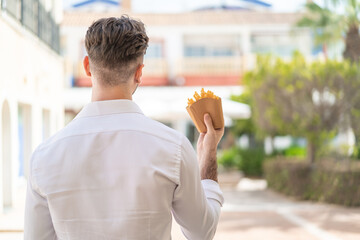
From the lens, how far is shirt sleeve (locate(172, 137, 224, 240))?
1413mm

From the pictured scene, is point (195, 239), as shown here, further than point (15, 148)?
No

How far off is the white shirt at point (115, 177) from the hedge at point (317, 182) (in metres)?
10.3

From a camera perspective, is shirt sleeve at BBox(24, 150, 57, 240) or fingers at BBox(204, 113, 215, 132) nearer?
shirt sleeve at BBox(24, 150, 57, 240)

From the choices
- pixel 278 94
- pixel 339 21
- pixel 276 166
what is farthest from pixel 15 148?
pixel 339 21

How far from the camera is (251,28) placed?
84.1 feet

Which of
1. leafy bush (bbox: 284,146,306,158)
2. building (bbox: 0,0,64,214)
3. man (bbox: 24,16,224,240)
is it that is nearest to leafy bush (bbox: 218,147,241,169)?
leafy bush (bbox: 284,146,306,158)

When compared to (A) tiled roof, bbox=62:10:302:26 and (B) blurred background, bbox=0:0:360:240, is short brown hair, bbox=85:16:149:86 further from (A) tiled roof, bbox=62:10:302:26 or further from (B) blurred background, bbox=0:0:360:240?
(A) tiled roof, bbox=62:10:302:26

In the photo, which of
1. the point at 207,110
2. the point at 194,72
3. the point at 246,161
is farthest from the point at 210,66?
the point at 207,110

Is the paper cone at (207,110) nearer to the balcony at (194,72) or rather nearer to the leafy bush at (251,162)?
the leafy bush at (251,162)

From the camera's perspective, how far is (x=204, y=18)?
26172mm

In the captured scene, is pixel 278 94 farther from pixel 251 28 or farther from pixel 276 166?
pixel 251 28

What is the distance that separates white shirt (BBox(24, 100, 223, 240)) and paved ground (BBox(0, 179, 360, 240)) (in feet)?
13.9

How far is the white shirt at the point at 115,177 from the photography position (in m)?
1.38

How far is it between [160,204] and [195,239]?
0.76ft
